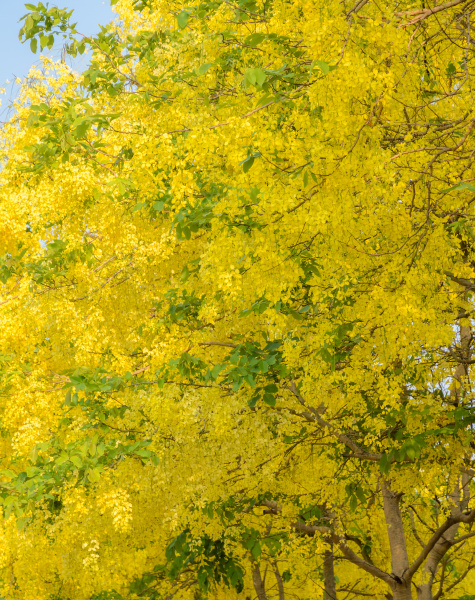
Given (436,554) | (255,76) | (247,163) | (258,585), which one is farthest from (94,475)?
(258,585)

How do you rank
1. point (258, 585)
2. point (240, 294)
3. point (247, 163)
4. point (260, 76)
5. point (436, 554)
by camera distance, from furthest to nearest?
point (258, 585) < point (436, 554) < point (240, 294) < point (247, 163) < point (260, 76)

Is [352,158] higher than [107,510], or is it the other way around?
[352,158]

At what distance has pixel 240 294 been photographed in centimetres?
584

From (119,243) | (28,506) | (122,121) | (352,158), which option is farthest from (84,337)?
(352,158)

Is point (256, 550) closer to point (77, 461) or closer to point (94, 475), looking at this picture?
point (94, 475)

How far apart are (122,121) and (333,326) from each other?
4330mm

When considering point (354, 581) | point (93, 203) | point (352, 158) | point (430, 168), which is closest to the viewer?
point (352, 158)

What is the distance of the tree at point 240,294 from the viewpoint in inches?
195

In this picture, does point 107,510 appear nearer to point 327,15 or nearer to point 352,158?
point 352,158

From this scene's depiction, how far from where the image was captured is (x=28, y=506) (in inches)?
289

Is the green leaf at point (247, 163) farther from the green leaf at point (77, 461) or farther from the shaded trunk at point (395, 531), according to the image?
the shaded trunk at point (395, 531)

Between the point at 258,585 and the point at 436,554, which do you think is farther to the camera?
the point at 258,585

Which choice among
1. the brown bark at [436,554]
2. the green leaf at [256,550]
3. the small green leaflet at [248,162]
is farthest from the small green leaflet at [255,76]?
the brown bark at [436,554]

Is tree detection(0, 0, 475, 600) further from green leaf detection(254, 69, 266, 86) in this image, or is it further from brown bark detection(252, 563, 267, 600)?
brown bark detection(252, 563, 267, 600)
